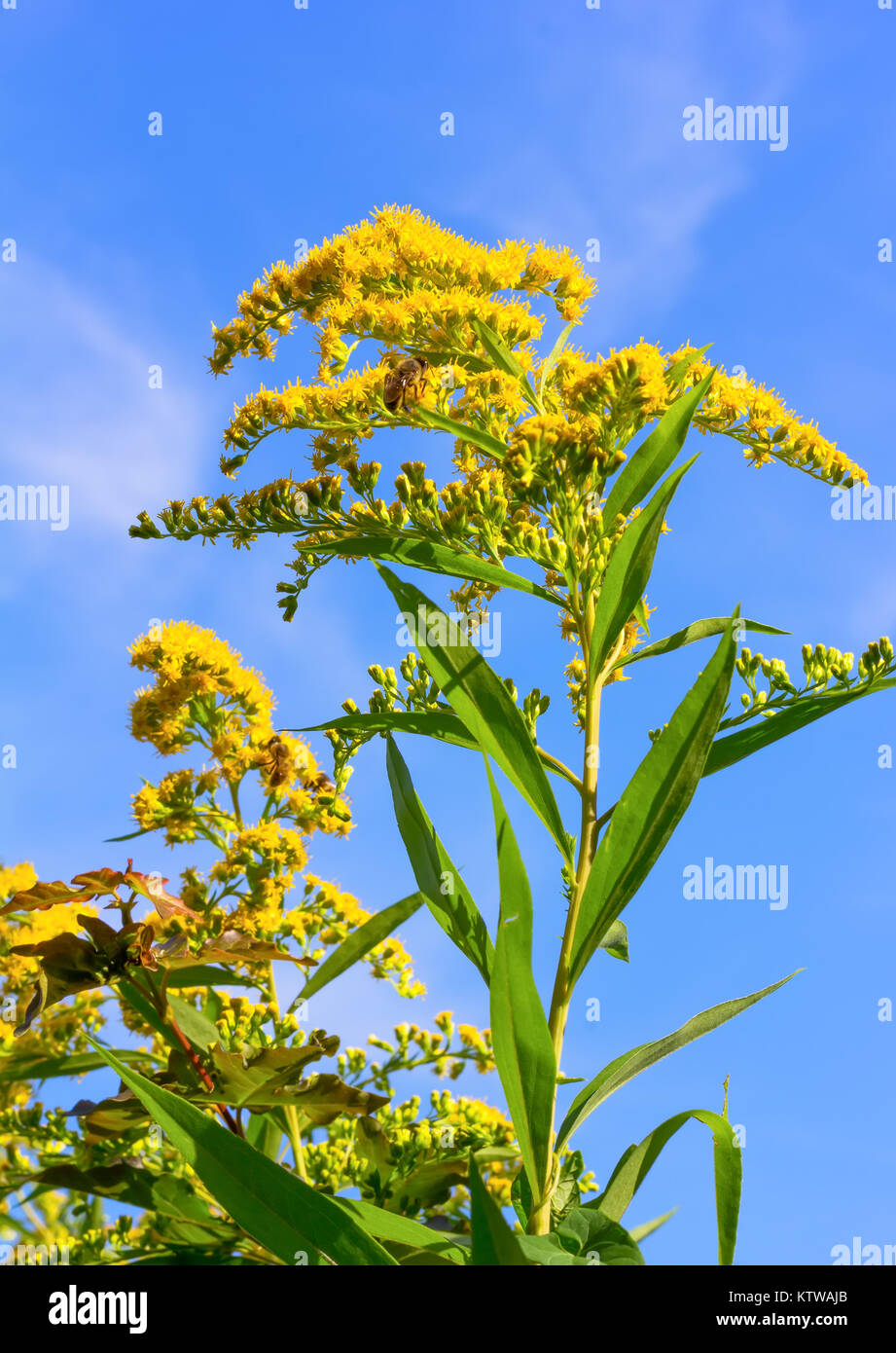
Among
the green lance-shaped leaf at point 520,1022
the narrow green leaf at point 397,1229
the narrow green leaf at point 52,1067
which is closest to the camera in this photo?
the green lance-shaped leaf at point 520,1022

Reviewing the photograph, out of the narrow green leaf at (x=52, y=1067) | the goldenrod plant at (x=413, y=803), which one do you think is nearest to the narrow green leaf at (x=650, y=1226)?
the goldenrod plant at (x=413, y=803)

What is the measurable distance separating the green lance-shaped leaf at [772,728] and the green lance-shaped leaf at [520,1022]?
0.53m

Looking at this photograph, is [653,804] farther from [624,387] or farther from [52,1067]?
[52,1067]

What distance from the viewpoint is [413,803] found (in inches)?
69.7

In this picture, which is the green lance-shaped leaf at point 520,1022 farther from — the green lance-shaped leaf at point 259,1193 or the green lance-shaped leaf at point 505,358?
the green lance-shaped leaf at point 505,358

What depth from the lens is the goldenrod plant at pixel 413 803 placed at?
5.09ft

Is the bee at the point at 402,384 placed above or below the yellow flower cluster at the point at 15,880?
above

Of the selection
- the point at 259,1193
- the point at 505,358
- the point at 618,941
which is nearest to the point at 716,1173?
the point at 618,941

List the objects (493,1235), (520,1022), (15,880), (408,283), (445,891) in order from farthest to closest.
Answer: (15,880), (408,283), (445,891), (520,1022), (493,1235)

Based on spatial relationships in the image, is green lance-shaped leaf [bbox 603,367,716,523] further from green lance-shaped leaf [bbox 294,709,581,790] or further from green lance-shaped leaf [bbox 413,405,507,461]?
green lance-shaped leaf [bbox 294,709,581,790]

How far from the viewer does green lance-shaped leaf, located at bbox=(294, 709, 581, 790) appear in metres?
1.96

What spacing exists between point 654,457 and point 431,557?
47cm

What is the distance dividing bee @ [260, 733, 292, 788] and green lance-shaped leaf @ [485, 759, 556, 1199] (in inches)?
44.3
